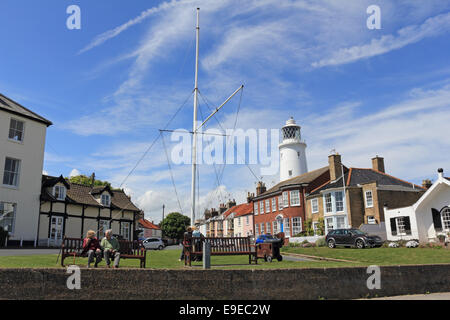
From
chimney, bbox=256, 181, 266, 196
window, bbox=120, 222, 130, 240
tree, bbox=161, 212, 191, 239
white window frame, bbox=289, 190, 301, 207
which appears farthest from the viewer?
tree, bbox=161, 212, 191, 239

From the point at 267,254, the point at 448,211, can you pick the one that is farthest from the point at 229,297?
the point at 448,211

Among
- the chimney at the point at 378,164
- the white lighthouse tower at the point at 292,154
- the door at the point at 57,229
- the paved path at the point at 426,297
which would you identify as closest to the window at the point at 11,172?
the door at the point at 57,229

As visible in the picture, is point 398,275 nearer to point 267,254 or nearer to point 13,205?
point 267,254

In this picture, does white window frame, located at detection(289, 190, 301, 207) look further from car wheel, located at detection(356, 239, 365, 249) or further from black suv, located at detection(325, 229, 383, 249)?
car wheel, located at detection(356, 239, 365, 249)

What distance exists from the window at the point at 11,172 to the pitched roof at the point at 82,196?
2721 mm

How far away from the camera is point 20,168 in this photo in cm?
2783

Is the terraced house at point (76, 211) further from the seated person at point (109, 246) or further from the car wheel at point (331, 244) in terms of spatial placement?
the seated person at point (109, 246)

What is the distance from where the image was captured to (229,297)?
835cm

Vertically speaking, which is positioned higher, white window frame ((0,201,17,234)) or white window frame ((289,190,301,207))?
white window frame ((289,190,301,207))

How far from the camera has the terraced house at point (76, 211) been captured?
30188 mm

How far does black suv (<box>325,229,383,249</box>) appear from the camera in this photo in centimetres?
2504

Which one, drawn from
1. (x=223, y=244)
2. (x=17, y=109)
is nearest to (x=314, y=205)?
(x=223, y=244)

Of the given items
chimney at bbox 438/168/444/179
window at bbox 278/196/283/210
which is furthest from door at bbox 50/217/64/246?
chimney at bbox 438/168/444/179

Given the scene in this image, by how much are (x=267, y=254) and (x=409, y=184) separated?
27.9m
